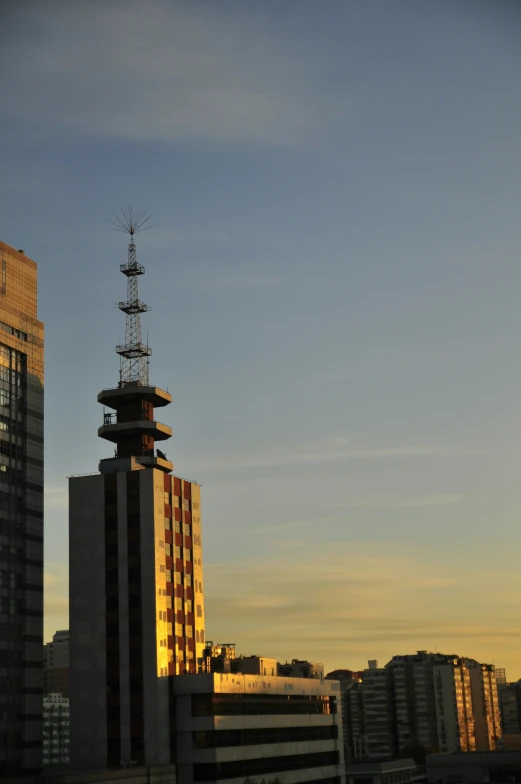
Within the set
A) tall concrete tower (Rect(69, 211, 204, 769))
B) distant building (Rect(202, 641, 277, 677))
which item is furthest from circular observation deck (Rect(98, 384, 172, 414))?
distant building (Rect(202, 641, 277, 677))

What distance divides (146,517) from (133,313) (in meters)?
36.7

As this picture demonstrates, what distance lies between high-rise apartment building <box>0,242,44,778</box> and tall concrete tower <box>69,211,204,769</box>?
520cm

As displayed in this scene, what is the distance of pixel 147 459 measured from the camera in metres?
156

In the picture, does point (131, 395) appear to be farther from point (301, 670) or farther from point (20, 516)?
point (301, 670)

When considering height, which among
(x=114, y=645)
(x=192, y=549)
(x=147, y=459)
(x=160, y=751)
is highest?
(x=147, y=459)

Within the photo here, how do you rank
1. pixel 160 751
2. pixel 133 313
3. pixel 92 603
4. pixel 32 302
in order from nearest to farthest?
pixel 160 751 → pixel 92 603 → pixel 32 302 → pixel 133 313

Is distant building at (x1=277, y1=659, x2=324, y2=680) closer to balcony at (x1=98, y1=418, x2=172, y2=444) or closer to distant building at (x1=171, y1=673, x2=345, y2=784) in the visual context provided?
distant building at (x1=171, y1=673, x2=345, y2=784)

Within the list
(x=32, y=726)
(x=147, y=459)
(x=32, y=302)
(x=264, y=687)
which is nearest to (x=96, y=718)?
(x=32, y=726)

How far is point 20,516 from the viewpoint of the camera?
479 feet

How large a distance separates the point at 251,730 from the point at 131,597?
2497cm

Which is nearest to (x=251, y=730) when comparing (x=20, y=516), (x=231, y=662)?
(x=231, y=662)

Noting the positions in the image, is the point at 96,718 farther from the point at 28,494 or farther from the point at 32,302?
the point at 32,302

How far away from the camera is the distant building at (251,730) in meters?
138

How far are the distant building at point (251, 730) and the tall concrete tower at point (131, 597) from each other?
10.0ft
